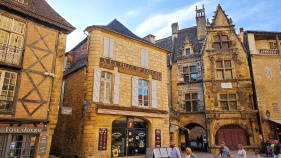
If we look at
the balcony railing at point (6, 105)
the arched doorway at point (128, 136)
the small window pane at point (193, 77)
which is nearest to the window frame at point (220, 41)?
the small window pane at point (193, 77)

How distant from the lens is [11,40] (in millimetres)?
7980

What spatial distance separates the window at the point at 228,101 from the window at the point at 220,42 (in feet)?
14.7

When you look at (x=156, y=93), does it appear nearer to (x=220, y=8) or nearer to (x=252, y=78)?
(x=252, y=78)

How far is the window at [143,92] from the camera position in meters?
12.0

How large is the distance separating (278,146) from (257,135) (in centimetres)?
904

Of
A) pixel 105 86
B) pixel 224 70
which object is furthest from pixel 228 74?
pixel 105 86

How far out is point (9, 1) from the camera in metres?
8.16

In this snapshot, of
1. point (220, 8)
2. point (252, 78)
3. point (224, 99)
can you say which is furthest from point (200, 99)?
point (220, 8)

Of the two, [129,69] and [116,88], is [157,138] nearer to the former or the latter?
[116,88]

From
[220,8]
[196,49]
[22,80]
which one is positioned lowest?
[22,80]

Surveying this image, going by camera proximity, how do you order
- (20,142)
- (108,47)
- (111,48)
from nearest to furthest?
(20,142)
(108,47)
(111,48)

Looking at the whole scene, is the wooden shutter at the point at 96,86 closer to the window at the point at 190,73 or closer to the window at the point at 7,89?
the window at the point at 7,89

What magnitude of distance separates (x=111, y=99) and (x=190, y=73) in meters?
10.2

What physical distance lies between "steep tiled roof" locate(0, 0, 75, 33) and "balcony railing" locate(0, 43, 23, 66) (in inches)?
62.2
